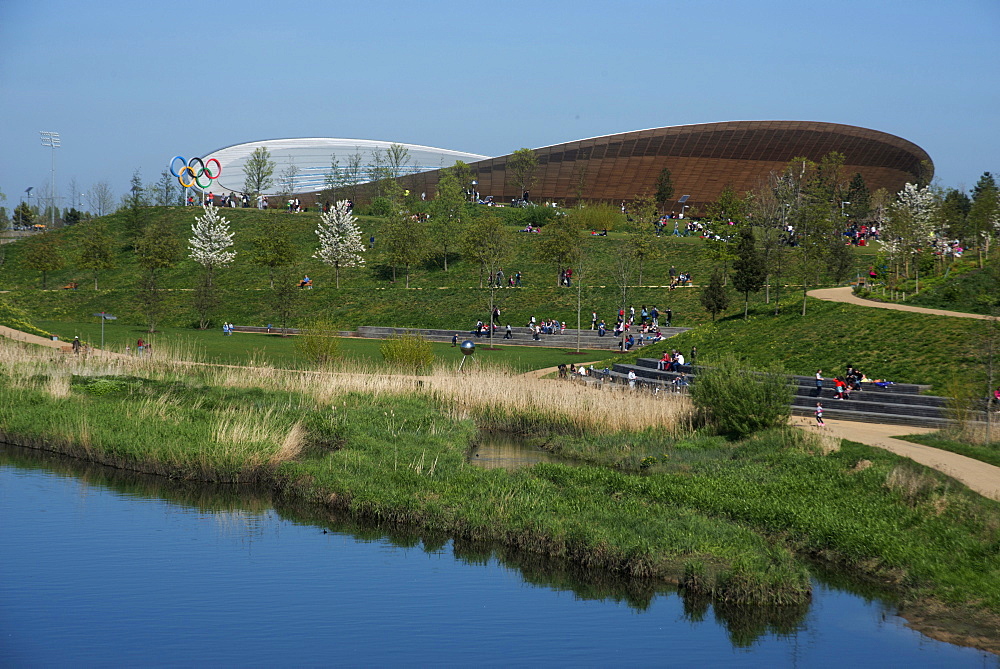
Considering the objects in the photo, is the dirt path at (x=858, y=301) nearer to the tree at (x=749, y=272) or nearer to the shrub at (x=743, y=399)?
the tree at (x=749, y=272)

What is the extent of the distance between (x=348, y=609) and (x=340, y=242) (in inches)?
2016

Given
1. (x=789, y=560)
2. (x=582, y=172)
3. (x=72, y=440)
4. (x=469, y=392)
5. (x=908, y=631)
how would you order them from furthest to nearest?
Answer: (x=582, y=172) → (x=469, y=392) → (x=72, y=440) → (x=789, y=560) → (x=908, y=631)

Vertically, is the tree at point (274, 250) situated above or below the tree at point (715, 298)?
above

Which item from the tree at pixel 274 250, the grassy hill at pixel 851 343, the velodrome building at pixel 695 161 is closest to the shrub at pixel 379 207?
the velodrome building at pixel 695 161

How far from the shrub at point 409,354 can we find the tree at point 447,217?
28.4 metres

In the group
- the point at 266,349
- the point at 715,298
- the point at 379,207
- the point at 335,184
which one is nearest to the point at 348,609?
the point at 266,349

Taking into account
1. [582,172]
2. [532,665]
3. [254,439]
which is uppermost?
[582,172]

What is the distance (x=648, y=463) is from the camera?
16922mm

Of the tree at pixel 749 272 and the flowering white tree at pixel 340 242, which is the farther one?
the flowering white tree at pixel 340 242

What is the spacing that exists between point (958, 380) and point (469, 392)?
40.3 ft

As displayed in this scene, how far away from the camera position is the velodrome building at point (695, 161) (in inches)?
3420

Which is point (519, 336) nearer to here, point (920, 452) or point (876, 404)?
point (876, 404)

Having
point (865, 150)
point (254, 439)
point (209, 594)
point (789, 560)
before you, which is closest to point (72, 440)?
point (254, 439)

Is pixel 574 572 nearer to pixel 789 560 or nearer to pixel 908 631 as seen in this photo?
pixel 789 560
